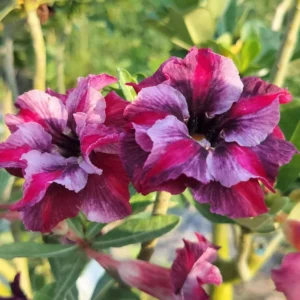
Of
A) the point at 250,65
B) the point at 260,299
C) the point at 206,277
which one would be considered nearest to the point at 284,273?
the point at 206,277

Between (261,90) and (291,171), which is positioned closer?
(261,90)

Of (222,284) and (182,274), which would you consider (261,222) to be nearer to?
(182,274)

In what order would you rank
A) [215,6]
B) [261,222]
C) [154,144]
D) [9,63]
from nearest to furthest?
A: [154,144] < [261,222] < [215,6] < [9,63]

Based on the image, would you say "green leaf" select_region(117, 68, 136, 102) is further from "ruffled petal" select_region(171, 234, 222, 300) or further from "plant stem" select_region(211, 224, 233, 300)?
"plant stem" select_region(211, 224, 233, 300)

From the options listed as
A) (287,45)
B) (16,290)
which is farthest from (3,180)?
(287,45)

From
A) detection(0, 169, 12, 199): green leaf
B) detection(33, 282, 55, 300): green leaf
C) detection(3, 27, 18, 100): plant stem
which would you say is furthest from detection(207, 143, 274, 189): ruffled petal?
detection(3, 27, 18, 100): plant stem
